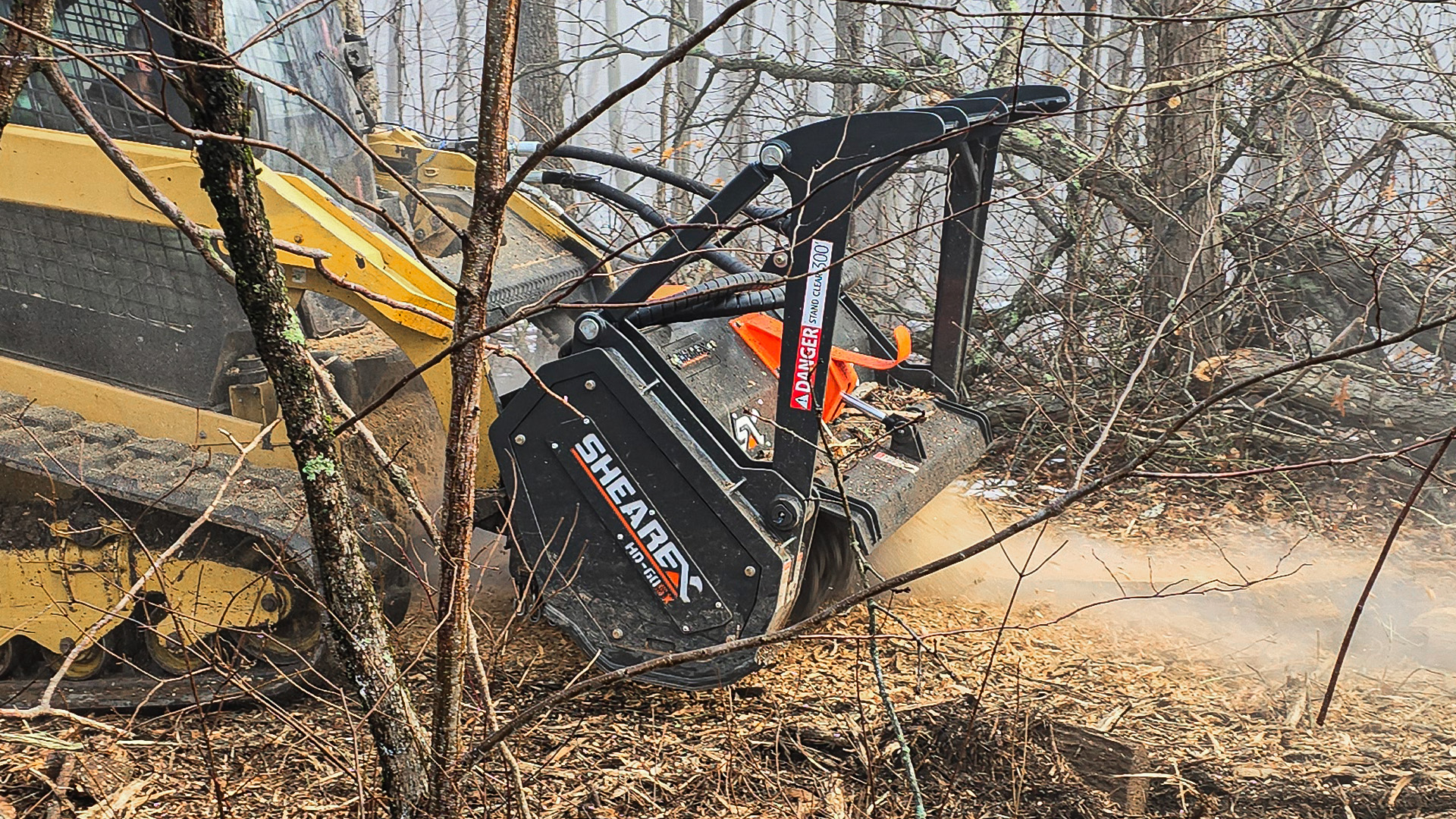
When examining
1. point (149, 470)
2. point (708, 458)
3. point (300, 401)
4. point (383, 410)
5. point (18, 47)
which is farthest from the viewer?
point (383, 410)

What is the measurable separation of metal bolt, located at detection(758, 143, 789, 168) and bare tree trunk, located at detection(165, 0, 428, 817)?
1654 millimetres

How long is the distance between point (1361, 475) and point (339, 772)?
17.3 feet

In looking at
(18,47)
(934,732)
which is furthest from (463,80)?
(18,47)

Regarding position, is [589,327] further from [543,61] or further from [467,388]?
[543,61]

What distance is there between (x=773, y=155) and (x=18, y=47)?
6.69ft

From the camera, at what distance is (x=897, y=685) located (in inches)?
161

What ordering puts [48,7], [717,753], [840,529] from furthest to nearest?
[840,529] < [717,753] < [48,7]

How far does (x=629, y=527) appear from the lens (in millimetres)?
3797

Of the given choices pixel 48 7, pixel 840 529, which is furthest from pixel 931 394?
pixel 48 7

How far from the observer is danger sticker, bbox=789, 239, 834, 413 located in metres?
3.55

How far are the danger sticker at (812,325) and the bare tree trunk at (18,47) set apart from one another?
6.93 feet

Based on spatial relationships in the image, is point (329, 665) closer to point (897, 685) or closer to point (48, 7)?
point (897, 685)

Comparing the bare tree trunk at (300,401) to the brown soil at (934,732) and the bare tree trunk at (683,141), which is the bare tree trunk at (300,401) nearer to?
the brown soil at (934,732)

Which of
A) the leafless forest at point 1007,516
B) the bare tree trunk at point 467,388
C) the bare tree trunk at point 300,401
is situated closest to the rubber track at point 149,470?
the leafless forest at point 1007,516
